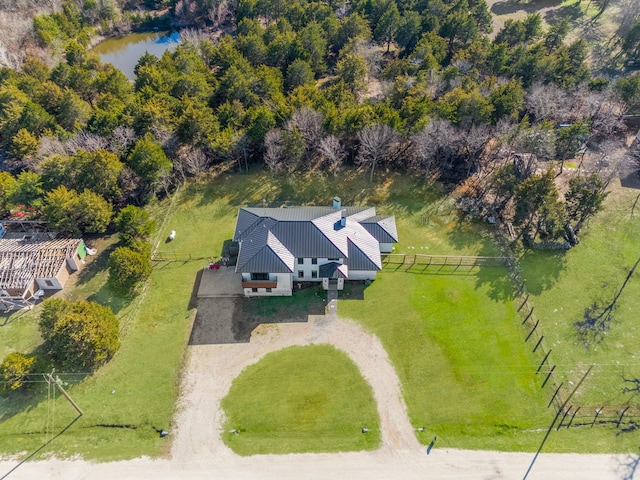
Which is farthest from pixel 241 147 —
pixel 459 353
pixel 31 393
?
pixel 459 353

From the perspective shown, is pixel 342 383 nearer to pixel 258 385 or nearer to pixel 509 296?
pixel 258 385

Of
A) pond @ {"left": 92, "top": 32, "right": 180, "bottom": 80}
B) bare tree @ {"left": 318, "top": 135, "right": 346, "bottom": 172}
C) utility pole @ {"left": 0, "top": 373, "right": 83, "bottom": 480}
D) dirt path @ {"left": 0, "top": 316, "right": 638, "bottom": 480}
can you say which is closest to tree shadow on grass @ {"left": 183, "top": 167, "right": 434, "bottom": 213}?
bare tree @ {"left": 318, "top": 135, "right": 346, "bottom": 172}

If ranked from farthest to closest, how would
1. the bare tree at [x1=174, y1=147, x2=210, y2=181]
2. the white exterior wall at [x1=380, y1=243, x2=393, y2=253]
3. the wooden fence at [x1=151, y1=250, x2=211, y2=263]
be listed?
the bare tree at [x1=174, y1=147, x2=210, y2=181], the wooden fence at [x1=151, y1=250, x2=211, y2=263], the white exterior wall at [x1=380, y1=243, x2=393, y2=253]

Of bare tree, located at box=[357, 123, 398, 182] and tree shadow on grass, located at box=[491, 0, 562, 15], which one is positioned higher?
tree shadow on grass, located at box=[491, 0, 562, 15]

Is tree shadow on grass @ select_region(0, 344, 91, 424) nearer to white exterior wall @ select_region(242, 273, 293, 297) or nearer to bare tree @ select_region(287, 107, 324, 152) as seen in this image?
white exterior wall @ select_region(242, 273, 293, 297)

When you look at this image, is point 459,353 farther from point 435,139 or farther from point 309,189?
point 309,189

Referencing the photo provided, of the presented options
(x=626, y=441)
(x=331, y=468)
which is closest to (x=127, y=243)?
(x=331, y=468)
